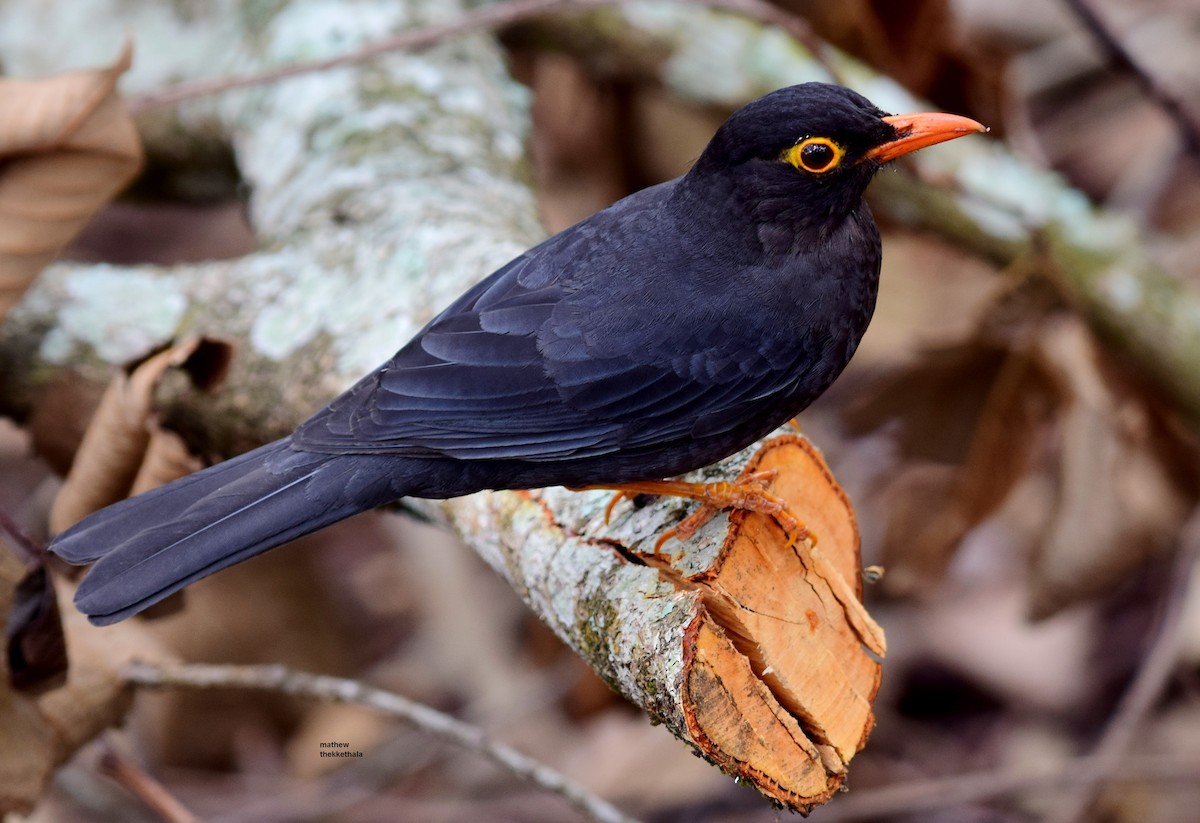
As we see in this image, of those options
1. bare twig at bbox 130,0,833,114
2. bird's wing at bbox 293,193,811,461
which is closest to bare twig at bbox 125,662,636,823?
bird's wing at bbox 293,193,811,461

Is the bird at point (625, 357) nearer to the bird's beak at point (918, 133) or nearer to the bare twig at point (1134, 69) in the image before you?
the bird's beak at point (918, 133)

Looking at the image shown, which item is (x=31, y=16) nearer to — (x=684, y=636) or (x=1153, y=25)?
(x=684, y=636)

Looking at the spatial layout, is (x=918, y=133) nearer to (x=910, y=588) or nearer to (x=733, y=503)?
(x=733, y=503)

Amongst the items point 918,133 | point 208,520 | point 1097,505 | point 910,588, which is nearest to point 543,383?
point 208,520

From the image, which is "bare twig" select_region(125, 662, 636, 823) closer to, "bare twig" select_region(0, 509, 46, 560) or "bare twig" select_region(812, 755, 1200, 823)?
"bare twig" select_region(0, 509, 46, 560)

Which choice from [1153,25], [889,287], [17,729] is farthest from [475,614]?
[1153,25]
